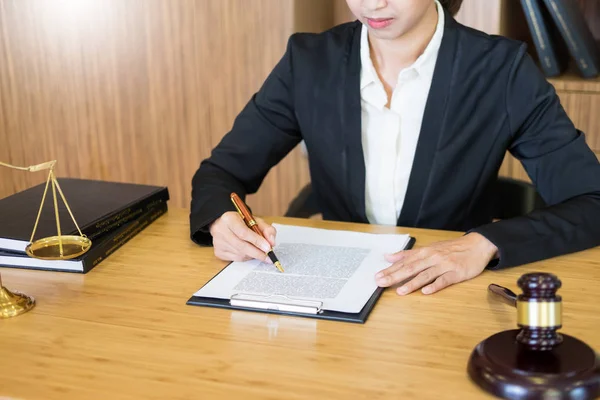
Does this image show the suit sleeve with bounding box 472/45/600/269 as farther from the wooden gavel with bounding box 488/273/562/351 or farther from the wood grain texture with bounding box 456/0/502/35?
the wood grain texture with bounding box 456/0/502/35

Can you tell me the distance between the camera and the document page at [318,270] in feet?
3.94

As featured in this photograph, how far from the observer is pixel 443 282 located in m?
1.23

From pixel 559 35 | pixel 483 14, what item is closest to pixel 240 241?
pixel 483 14

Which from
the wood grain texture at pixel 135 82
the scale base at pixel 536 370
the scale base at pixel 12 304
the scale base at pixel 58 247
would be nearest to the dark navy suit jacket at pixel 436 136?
the scale base at pixel 58 247

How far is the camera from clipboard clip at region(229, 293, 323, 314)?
3.74 feet

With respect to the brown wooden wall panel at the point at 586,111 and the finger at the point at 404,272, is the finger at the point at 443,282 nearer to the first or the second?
the finger at the point at 404,272

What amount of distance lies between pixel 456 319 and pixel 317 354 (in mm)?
225

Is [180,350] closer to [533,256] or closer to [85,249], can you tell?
[85,249]

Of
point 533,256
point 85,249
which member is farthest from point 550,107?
point 85,249

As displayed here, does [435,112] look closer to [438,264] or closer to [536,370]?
[438,264]

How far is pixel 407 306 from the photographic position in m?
1.17

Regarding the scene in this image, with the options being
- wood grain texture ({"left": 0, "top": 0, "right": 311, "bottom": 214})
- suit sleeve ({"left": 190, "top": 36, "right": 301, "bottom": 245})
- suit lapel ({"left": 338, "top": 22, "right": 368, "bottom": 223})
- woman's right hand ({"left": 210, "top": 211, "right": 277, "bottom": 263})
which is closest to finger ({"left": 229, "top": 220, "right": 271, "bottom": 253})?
woman's right hand ({"left": 210, "top": 211, "right": 277, "bottom": 263})

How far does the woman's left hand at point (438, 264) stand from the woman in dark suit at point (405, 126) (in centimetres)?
21

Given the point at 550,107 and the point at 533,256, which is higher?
the point at 550,107
